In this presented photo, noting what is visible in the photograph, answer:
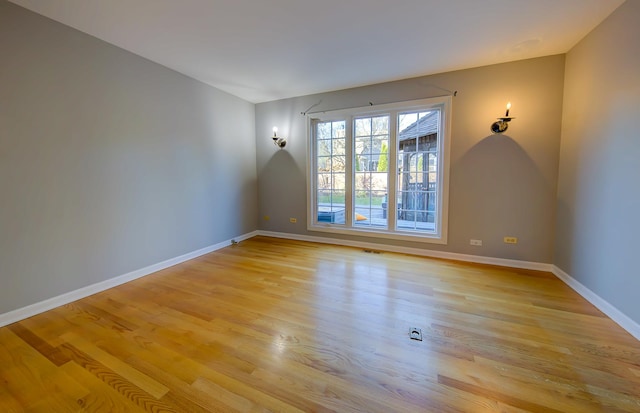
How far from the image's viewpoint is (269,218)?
202 inches

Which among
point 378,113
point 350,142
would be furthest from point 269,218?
point 378,113

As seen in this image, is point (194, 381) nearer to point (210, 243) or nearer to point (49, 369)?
point (49, 369)

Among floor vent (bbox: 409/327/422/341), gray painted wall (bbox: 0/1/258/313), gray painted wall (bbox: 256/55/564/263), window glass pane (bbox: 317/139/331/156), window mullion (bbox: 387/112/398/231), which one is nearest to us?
floor vent (bbox: 409/327/422/341)

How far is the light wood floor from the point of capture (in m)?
1.39

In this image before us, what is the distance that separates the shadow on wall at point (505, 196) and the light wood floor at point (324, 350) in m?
0.63

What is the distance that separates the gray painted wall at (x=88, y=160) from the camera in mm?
2154

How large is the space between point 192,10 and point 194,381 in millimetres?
2906

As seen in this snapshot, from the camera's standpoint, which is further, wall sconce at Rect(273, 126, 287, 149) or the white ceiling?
wall sconce at Rect(273, 126, 287, 149)

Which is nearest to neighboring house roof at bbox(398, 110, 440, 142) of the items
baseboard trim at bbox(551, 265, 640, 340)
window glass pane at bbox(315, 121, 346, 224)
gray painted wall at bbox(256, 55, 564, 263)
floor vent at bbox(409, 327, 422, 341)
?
gray painted wall at bbox(256, 55, 564, 263)

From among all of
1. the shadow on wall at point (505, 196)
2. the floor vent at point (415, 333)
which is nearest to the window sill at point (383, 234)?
the shadow on wall at point (505, 196)

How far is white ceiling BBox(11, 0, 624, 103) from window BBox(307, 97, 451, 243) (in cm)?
76

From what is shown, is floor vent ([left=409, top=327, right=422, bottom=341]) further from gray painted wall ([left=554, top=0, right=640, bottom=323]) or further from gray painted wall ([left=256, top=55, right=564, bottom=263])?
gray painted wall ([left=256, top=55, right=564, bottom=263])

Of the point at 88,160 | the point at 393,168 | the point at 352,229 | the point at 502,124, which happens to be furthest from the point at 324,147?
the point at 88,160

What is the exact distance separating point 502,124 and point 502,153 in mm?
370
